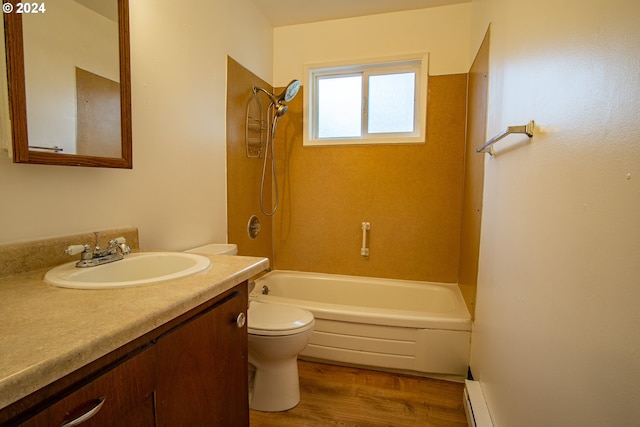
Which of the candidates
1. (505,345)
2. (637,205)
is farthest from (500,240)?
(637,205)

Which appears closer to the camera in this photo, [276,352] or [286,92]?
[276,352]

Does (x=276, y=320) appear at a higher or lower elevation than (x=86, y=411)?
lower

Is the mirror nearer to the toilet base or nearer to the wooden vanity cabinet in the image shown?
the wooden vanity cabinet

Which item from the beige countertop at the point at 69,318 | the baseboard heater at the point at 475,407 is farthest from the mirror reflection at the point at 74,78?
the baseboard heater at the point at 475,407

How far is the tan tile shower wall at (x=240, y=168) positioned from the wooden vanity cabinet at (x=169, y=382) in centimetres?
121

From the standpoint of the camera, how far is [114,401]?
0.60 meters

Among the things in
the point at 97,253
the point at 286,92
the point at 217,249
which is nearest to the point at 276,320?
the point at 217,249

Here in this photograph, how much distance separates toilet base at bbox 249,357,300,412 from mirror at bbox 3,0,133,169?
1216 millimetres

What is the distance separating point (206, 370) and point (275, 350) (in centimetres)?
77

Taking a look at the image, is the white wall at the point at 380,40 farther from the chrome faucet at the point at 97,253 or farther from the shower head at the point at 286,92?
the chrome faucet at the point at 97,253

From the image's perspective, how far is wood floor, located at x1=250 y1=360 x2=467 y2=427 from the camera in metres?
1.58

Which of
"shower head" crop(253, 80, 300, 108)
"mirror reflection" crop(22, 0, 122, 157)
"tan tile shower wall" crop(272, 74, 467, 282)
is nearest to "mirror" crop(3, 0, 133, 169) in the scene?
"mirror reflection" crop(22, 0, 122, 157)

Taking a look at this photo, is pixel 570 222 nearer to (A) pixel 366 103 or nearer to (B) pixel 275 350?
(B) pixel 275 350

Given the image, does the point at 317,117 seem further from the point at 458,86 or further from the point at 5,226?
the point at 5,226
